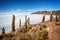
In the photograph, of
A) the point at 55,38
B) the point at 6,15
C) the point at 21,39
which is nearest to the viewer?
the point at 55,38

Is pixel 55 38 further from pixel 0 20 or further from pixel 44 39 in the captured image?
pixel 0 20

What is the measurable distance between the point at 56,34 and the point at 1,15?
2495 cm

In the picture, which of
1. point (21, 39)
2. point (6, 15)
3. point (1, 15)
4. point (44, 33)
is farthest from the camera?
point (6, 15)

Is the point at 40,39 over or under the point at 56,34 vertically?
under

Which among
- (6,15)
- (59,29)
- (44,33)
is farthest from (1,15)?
(59,29)

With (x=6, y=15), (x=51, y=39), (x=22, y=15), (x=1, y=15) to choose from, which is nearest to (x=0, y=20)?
(x=1, y=15)

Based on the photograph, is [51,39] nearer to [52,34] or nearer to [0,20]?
[52,34]

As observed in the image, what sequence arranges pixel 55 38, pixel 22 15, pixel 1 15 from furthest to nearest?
pixel 22 15 < pixel 1 15 < pixel 55 38

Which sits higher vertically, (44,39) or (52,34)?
(52,34)

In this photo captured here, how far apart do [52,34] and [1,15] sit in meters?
24.7

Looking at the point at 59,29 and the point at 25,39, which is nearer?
the point at 59,29

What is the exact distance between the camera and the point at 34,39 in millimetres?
9586

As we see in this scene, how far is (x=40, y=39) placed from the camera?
9.82 m

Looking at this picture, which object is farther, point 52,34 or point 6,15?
point 6,15
